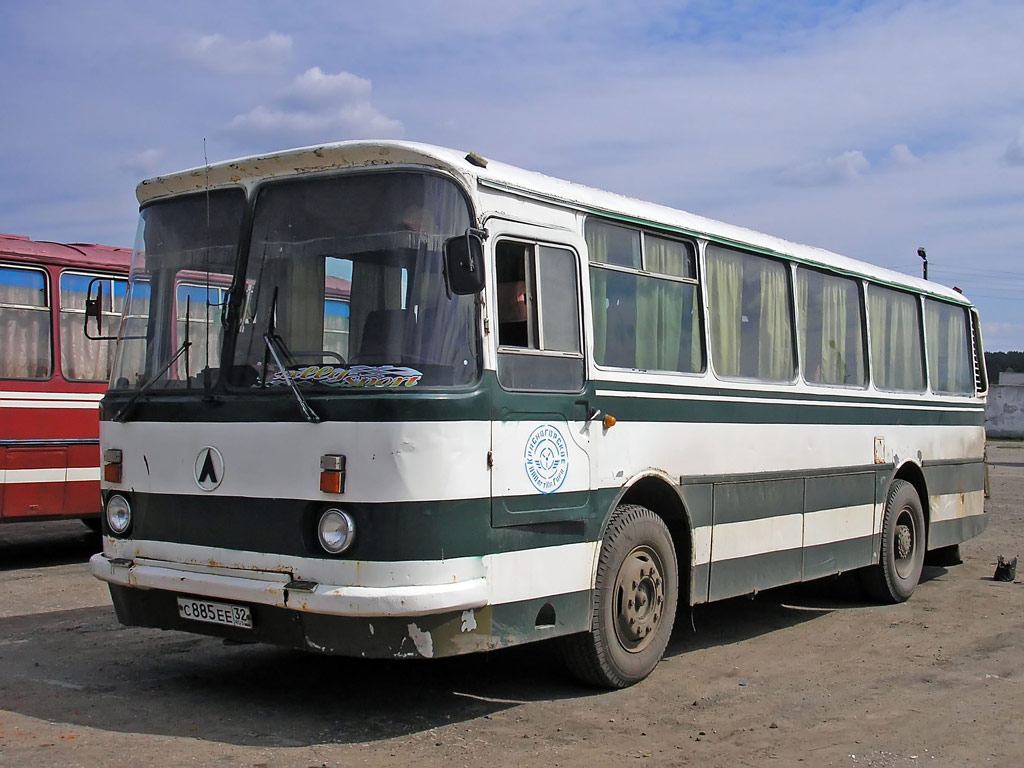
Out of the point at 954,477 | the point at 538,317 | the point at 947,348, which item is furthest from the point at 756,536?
the point at 947,348

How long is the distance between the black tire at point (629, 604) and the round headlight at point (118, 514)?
2628 millimetres

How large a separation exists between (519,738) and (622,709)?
2.99 feet

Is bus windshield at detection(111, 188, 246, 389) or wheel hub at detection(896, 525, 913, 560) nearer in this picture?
bus windshield at detection(111, 188, 246, 389)

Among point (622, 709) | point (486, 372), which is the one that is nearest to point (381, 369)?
point (486, 372)

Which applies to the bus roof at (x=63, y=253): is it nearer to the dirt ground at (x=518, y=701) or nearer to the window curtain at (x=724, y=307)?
the dirt ground at (x=518, y=701)

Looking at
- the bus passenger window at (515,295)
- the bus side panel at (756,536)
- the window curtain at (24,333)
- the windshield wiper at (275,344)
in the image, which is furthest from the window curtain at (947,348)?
the window curtain at (24,333)

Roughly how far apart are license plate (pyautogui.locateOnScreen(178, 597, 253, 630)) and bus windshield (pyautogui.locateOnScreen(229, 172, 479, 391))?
116cm

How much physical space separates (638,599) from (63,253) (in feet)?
26.9

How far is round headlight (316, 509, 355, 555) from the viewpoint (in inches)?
234

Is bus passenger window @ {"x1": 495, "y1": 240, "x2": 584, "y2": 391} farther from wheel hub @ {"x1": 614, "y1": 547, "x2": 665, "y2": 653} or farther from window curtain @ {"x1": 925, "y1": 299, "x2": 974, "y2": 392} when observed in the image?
window curtain @ {"x1": 925, "y1": 299, "x2": 974, "y2": 392}

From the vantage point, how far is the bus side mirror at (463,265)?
5977 mm

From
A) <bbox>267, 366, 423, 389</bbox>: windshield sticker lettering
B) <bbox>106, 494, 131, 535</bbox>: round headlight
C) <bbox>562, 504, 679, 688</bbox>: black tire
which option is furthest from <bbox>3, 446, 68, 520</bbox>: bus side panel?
<bbox>562, 504, 679, 688</bbox>: black tire

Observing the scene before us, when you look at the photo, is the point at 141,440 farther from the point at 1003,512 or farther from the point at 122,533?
the point at 1003,512

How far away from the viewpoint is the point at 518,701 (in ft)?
22.7
